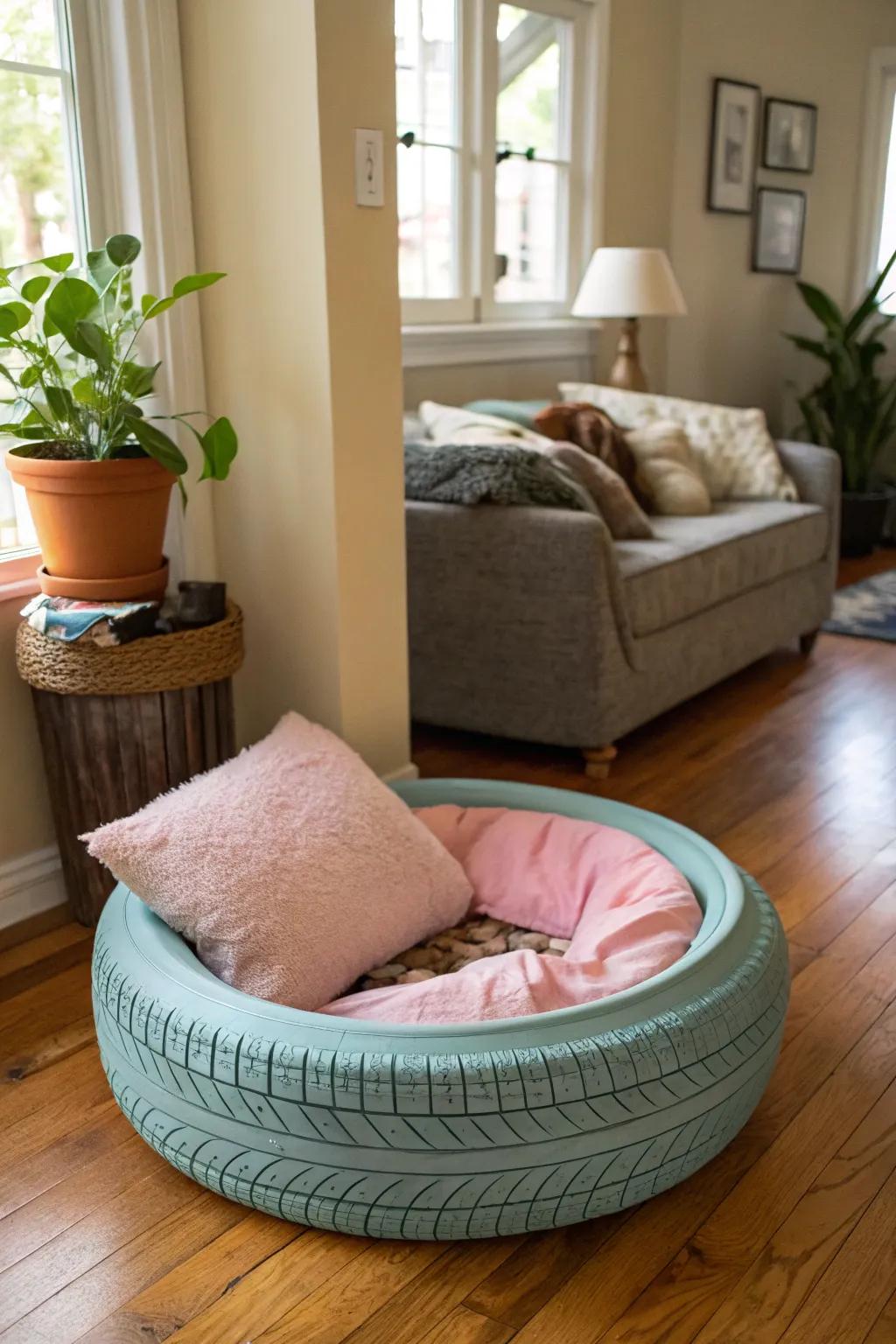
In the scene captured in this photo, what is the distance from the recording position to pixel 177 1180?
5.16ft

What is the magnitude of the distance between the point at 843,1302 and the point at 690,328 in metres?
4.26

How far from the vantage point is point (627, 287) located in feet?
13.2

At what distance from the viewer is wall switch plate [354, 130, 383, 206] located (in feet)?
6.94

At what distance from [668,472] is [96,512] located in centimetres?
208

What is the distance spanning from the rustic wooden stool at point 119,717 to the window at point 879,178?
4.35 m

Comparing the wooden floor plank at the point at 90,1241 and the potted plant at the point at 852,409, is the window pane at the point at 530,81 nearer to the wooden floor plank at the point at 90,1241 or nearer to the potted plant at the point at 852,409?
the potted plant at the point at 852,409

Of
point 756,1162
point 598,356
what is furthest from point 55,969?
point 598,356

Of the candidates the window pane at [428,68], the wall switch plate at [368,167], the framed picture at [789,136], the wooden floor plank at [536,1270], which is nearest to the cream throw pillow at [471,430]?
the window pane at [428,68]

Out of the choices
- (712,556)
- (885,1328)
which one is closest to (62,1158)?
(885,1328)

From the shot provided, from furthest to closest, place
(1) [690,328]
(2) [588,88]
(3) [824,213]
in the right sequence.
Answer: (3) [824,213]
(1) [690,328]
(2) [588,88]

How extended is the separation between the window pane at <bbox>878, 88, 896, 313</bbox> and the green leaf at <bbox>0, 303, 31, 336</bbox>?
4.67 m

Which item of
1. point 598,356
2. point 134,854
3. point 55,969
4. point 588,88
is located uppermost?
point 588,88

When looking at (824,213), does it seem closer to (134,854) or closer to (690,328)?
(690,328)

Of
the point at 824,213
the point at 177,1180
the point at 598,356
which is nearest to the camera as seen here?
the point at 177,1180
